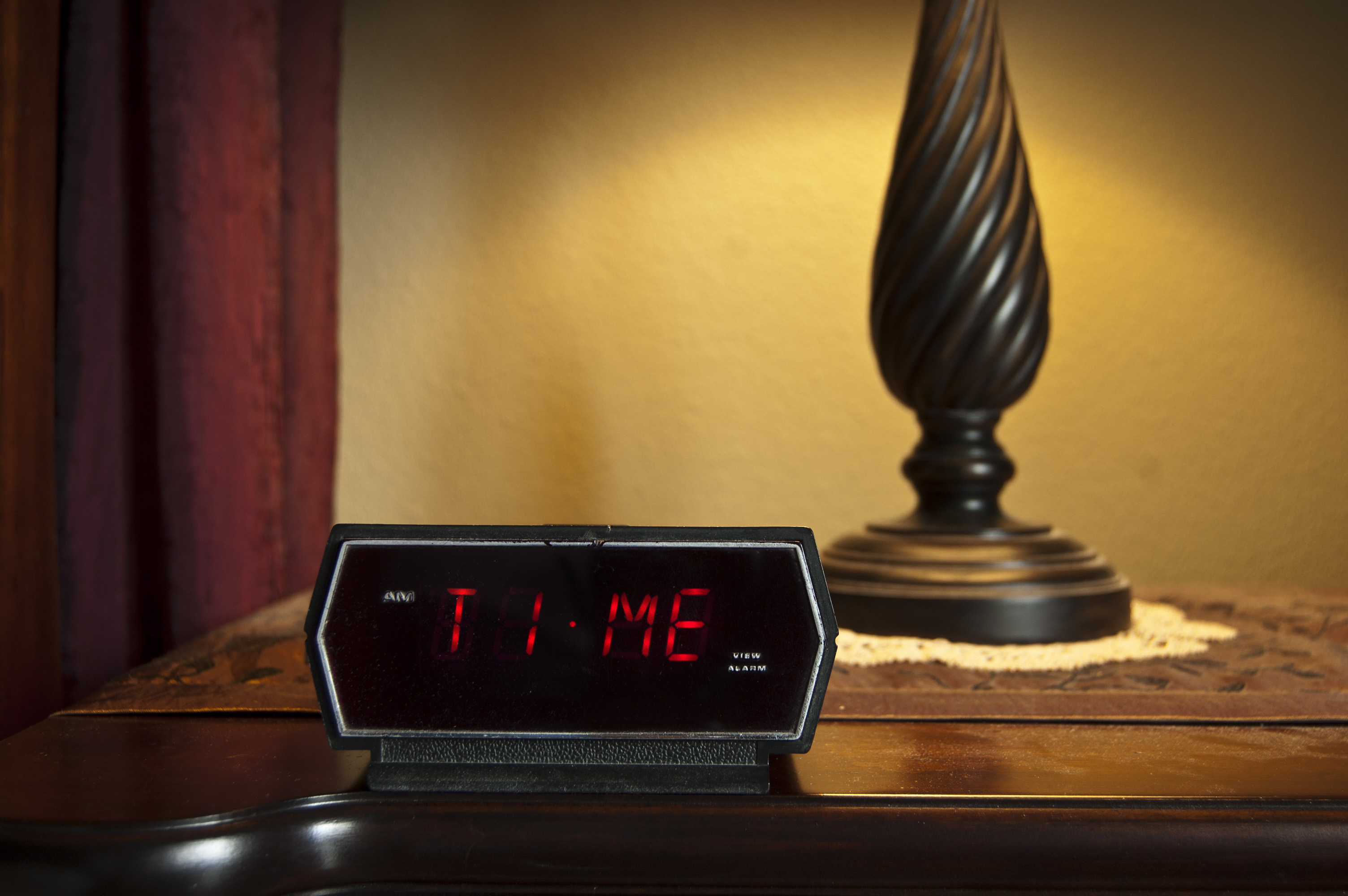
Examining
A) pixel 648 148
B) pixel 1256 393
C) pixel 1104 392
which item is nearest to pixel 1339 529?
pixel 1256 393

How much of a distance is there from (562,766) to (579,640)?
53 millimetres

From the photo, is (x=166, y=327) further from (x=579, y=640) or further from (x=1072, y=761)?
(x=1072, y=761)

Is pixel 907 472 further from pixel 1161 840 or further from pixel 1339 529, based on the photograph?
pixel 1339 529

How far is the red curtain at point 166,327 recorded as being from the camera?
0.65 m

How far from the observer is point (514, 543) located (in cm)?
36

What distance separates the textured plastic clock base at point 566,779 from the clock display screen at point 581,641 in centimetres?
2

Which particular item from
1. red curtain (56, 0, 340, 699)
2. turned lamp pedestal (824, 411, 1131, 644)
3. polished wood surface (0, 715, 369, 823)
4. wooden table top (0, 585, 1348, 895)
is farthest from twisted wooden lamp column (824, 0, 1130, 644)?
red curtain (56, 0, 340, 699)

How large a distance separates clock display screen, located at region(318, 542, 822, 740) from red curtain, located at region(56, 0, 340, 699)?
44 cm

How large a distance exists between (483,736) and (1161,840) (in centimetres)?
Answer: 26

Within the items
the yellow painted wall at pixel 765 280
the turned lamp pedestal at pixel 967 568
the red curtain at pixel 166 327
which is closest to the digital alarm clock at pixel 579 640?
the turned lamp pedestal at pixel 967 568

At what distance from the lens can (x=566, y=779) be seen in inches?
14.3

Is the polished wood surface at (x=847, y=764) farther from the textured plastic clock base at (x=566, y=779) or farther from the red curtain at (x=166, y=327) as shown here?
the red curtain at (x=166, y=327)

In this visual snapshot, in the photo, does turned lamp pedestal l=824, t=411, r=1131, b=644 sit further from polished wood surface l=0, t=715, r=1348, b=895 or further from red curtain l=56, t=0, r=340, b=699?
red curtain l=56, t=0, r=340, b=699

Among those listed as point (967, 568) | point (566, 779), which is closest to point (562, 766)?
point (566, 779)
